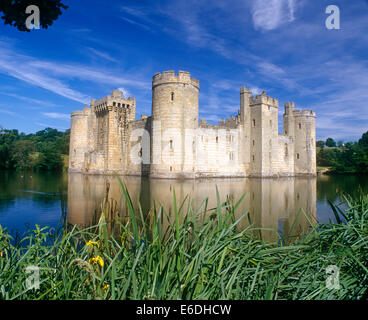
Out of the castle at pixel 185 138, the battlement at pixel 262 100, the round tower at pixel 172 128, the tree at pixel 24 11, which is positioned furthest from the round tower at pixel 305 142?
the tree at pixel 24 11

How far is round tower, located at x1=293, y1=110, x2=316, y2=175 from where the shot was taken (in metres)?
30.6

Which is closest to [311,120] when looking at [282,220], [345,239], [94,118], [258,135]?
[258,135]

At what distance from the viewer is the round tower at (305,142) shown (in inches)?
1204

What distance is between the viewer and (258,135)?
1006 inches

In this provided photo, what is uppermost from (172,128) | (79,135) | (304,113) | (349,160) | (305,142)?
(304,113)

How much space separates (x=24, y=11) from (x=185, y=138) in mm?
16422

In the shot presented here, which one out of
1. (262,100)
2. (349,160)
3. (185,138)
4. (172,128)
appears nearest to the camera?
(172,128)

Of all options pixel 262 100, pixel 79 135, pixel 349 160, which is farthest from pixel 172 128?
pixel 349 160

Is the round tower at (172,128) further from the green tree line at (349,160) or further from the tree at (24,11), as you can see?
the green tree line at (349,160)

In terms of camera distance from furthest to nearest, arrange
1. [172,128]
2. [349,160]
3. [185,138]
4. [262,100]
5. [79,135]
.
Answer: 1. [349,160]
2. [79,135]
3. [262,100]
4. [185,138]
5. [172,128]

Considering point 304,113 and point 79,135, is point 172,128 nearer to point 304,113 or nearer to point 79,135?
point 79,135

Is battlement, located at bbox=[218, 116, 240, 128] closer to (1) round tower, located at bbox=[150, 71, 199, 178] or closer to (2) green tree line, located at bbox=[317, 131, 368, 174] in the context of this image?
(1) round tower, located at bbox=[150, 71, 199, 178]

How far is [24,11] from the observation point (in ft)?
11.4
